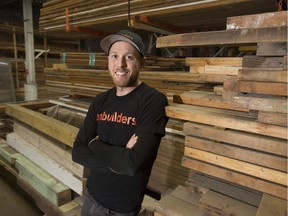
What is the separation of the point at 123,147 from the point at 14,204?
3001 millimetres

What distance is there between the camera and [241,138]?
5.40ft

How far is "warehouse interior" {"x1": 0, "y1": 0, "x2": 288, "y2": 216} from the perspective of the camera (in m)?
1.52

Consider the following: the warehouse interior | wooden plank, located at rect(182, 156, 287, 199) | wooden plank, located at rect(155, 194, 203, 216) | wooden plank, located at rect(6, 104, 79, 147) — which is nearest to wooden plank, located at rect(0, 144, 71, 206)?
the warehouse interior

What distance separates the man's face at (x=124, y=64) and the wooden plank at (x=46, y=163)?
6.25 ft

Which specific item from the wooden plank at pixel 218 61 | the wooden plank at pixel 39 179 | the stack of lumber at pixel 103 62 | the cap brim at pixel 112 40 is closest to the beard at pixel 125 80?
the cap brim at pixel 112 40

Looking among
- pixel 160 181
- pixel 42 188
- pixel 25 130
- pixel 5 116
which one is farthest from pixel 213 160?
pixel 5 116

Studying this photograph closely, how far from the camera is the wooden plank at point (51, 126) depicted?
10.8ft

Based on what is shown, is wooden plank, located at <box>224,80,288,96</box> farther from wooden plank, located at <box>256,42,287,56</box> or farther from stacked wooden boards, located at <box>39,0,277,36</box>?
stacked wooden boards, located at <box>39,0,277,36</box>

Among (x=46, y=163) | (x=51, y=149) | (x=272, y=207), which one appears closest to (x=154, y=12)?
(x=272, y=207)

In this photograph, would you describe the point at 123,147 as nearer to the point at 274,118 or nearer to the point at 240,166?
the point at 240,166

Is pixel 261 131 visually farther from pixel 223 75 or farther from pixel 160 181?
pixel 160 181

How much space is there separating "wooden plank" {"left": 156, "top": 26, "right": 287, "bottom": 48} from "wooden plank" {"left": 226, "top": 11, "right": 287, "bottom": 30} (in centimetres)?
3

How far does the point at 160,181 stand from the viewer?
11.7 feet

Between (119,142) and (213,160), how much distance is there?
74cm
